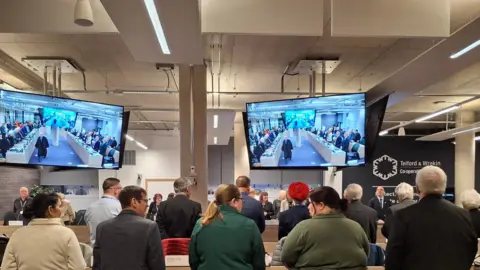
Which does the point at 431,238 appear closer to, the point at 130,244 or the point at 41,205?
the point at 130,244

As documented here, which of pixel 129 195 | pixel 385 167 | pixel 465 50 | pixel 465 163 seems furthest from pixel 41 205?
pixel 385 167

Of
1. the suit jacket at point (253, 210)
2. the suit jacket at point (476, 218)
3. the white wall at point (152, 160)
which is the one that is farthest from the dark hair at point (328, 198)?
the white wall at point (152, 160)

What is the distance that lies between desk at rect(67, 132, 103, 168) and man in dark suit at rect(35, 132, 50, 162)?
0.97ft

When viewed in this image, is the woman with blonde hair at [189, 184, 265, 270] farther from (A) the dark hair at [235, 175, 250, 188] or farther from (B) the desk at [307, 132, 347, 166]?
(B) the desk at [307, 132, 347, 166]

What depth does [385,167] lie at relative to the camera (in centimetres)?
1728

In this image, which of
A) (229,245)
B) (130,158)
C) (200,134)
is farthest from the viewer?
(130,158)

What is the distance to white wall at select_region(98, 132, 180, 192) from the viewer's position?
59.1 feet

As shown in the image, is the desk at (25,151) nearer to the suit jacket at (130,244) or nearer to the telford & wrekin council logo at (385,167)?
the suit jacket at (130,244)

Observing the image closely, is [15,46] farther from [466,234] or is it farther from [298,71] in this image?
[466,234]

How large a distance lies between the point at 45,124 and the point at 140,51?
1.82 meters

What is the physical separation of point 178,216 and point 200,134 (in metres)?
2.62

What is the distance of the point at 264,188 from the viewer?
18.2 meters

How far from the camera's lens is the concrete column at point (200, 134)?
306 inches

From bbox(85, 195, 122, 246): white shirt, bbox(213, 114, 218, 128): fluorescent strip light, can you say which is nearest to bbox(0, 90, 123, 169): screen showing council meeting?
bbox(85, 195, 122, 246): white shirt
